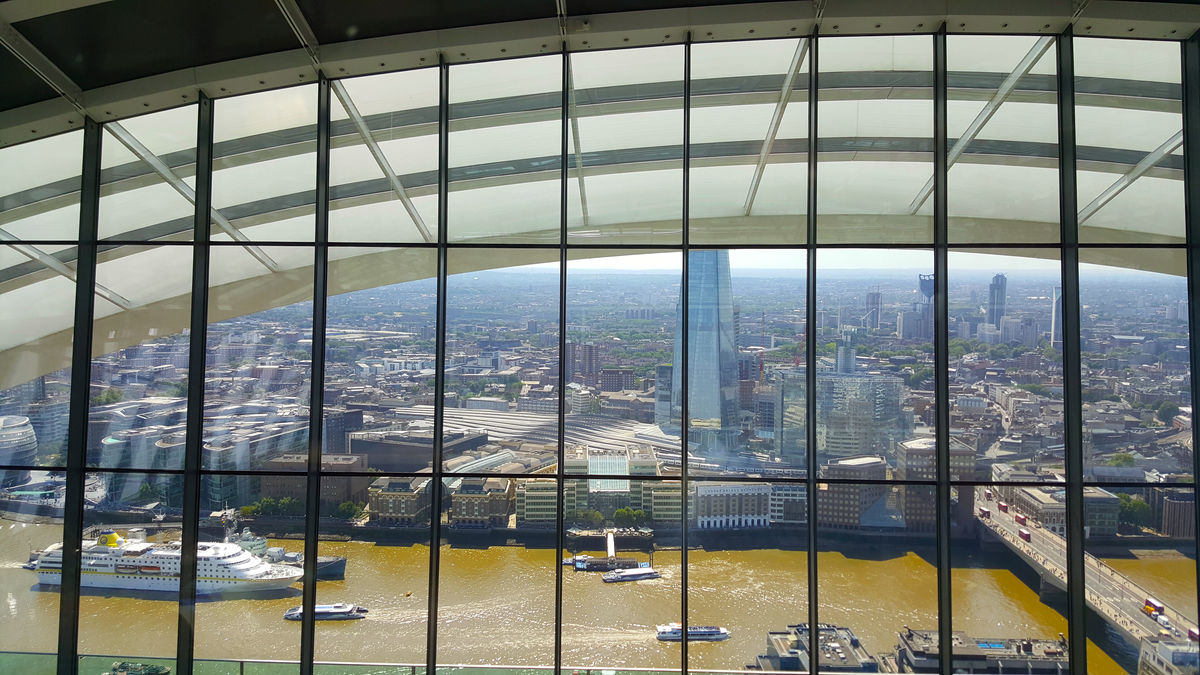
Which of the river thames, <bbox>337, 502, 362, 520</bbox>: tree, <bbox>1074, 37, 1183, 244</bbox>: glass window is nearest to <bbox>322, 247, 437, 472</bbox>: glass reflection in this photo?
<bbox>337, 502, 362, 520</bbox>: tree

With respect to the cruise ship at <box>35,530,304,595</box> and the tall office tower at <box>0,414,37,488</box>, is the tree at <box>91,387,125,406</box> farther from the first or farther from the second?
the cruise ship at <box>35,530,304,595</box>

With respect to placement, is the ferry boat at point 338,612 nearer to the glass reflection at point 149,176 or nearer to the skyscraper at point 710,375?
the skyscraper at point 710,375

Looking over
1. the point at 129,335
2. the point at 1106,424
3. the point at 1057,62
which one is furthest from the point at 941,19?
the point at 129,335

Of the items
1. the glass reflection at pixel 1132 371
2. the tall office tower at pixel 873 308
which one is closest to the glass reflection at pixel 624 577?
the tall office tower at pixel 873 308

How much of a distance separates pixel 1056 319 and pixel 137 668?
404 inches

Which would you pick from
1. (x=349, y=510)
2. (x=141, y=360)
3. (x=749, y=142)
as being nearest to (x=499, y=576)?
(x=349, y=510)

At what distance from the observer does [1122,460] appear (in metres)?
7.23

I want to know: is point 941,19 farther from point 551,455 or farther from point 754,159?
point 551,455

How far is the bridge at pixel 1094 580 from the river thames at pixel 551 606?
0.48 feet

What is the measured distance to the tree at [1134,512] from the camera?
718cm

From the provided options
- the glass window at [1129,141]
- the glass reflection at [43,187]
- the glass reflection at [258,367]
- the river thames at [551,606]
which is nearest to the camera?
the river thames at [551,606]

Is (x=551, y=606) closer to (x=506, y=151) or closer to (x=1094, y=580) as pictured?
(x=506, y=151)

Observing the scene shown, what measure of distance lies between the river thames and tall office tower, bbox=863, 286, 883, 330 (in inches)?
89.7

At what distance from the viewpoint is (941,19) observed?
7371 millimetres
